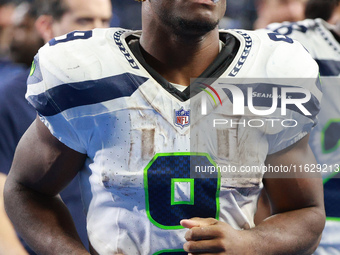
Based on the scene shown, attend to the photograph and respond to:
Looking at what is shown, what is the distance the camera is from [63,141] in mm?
1245

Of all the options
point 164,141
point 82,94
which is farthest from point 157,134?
point 82,94

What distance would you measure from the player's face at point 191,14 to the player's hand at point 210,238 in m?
0.42

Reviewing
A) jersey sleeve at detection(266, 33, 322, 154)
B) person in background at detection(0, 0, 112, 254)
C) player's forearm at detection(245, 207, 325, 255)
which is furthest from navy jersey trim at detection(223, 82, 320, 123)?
person in background at detection(0, 0, 112, 254)

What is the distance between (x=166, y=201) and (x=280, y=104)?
1.08ft

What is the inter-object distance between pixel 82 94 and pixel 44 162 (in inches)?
7.2

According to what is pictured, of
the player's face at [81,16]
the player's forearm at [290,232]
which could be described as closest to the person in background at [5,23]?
the player's face at [81,16]

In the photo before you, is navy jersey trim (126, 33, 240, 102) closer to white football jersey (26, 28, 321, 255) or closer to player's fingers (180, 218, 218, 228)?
white football jersey (26, 28, 321, 255)

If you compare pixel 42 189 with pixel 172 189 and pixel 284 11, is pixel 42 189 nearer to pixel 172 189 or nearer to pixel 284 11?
pixel 172 189

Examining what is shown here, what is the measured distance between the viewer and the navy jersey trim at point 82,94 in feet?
4.03

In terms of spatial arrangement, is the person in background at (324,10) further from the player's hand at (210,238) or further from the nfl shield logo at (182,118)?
the player's hand at (210,238)

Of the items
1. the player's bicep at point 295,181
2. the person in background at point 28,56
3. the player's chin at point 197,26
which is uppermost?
the player's chin at point 197,26

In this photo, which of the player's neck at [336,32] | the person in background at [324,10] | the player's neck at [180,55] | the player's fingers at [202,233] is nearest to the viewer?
the player's fingers at [202,233]

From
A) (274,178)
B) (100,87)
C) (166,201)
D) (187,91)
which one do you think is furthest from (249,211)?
(100,87)

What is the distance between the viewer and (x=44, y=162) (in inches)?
50.6
